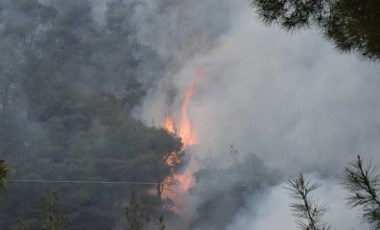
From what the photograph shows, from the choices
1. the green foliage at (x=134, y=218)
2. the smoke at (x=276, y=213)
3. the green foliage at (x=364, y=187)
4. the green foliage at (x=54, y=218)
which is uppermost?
the smoke at (x=276, y=213)

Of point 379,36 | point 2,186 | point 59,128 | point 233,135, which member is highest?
point 233,135

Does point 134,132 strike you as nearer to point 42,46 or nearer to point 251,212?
point 251,212

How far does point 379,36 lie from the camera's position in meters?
4.78

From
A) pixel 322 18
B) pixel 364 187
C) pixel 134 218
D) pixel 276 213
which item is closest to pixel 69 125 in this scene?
pixel 276 213

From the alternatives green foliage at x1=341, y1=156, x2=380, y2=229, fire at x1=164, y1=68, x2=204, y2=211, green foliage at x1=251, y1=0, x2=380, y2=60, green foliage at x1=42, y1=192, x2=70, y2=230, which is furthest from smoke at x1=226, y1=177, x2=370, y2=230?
green foliage at x1=341, y1=156, x2=380, y2=229

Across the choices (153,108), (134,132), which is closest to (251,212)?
(134,132)

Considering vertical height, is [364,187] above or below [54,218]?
below

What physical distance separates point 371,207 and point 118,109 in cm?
4417

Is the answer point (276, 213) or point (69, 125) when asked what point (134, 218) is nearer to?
point (69, 125)

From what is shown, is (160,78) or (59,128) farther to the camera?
(160,78)

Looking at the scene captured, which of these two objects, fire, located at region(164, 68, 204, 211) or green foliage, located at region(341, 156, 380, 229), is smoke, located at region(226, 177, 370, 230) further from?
green foliage, located at region(341, 156, 380, 229)

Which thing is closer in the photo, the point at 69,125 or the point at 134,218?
the point at 134,218

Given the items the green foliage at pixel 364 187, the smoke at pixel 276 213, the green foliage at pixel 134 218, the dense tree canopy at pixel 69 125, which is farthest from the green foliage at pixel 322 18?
the smoke at pixel 276 213

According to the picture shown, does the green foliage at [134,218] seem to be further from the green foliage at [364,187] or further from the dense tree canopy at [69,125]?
the dense tree canopy at [69,125]
